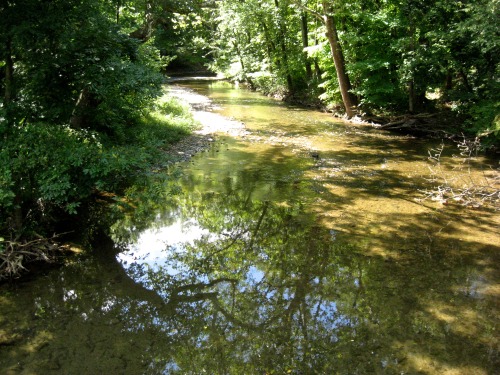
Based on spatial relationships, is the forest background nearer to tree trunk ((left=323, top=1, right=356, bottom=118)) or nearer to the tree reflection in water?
tree trunk ((left=323, top=1, right=356, bottom=118))

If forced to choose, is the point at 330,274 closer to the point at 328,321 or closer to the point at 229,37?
the point at 328,321

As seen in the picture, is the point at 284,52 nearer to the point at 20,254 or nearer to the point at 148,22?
the point at 148,22

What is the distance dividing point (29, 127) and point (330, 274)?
16.9 feet

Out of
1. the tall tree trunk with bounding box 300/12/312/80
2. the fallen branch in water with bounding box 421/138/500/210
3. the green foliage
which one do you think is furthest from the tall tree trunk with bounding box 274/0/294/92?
the green foliage

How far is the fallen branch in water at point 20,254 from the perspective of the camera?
563 centimetres

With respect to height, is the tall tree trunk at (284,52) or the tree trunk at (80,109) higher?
the tall tree trunk at (284,52)

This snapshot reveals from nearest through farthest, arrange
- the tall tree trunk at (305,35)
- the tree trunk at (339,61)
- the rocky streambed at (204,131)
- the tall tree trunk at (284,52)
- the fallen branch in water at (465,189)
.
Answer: the fallen branch in water at (465,189)
the rocky streambed at (204,131)
the tree trunk at (339,61)
the tall tree trunk at (305,35)
the tall tree trunk at (284,52)

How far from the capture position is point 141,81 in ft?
21.5

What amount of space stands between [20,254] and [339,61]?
15.3 metres

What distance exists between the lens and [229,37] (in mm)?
35469

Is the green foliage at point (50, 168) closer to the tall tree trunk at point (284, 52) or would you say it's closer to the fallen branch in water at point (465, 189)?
the fallen branch in water at point (465, 189)

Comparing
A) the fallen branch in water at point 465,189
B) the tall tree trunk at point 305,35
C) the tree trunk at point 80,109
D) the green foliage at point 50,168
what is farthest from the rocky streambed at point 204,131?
the fallen branch in water at point 465,189

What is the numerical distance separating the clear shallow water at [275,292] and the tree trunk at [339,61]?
898 centimetres

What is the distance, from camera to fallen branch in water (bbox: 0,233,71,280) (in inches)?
222
